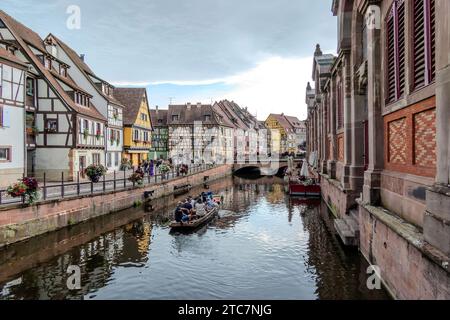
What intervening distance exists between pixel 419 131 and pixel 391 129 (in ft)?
8.78

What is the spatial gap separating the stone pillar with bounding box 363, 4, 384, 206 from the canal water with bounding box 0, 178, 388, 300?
8.41ft

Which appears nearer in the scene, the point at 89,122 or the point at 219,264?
the point at 219,264

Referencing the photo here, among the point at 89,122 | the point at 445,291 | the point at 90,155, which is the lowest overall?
the point at 445,291

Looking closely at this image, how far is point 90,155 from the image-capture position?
34125 millimetres

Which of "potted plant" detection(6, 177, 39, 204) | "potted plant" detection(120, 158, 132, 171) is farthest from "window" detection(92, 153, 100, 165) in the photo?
"potted plant" detection(6, 177, 39, 204)

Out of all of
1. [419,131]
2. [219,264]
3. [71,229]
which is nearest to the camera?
[419,131]

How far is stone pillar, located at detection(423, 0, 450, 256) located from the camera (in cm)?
682

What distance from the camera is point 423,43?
363 inches

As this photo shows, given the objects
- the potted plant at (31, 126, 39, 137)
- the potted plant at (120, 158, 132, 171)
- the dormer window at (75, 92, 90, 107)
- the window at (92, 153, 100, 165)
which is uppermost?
the dormer window at (75, 92, 90, 107)

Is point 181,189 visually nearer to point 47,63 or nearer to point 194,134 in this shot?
point 47,63

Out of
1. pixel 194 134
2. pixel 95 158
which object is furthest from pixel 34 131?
pixel 194 134

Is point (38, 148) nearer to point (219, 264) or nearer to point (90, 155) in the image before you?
point (90, 155)

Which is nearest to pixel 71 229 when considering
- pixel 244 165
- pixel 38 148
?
pixel 38 148

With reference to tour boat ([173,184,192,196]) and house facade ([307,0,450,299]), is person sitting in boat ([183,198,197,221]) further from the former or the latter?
tour boat ([173,184,192,196])
